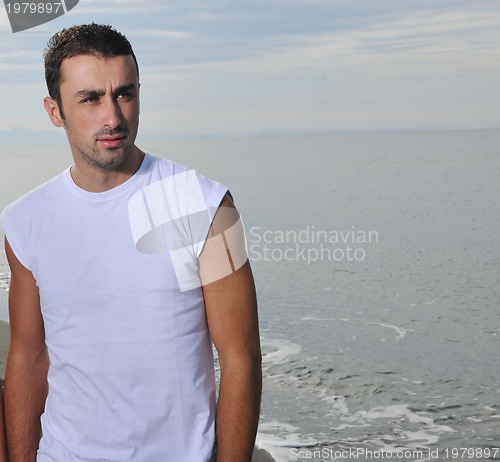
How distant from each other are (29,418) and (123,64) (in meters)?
0.96

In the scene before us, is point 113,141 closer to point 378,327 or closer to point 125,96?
point 125,96

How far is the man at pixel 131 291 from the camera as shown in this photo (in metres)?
1.86

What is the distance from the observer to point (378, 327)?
10.9 m

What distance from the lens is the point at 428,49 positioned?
50.8 metres

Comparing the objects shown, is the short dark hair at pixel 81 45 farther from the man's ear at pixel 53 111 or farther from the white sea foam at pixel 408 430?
the white sea foam at pixel 408 430

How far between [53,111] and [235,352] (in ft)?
2.56

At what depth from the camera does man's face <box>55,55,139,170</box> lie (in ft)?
6.30

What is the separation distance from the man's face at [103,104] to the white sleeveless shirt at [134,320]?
0.08 meters

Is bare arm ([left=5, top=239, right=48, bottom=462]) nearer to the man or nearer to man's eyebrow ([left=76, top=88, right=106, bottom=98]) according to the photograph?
the man

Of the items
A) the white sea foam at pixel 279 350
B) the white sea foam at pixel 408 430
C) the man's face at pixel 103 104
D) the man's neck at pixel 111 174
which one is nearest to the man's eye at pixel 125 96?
the man's face at pixel 103 104

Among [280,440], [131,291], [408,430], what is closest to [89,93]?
[131,291]

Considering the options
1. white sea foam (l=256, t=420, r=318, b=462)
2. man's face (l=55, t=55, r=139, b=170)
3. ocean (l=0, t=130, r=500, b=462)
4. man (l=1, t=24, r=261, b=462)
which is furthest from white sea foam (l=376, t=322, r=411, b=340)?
man's face (l=55, t=55, r=139, b=170)

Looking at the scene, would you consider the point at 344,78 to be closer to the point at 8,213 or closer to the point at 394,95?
→ the point at 394,95

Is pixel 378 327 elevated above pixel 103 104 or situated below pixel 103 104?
below
